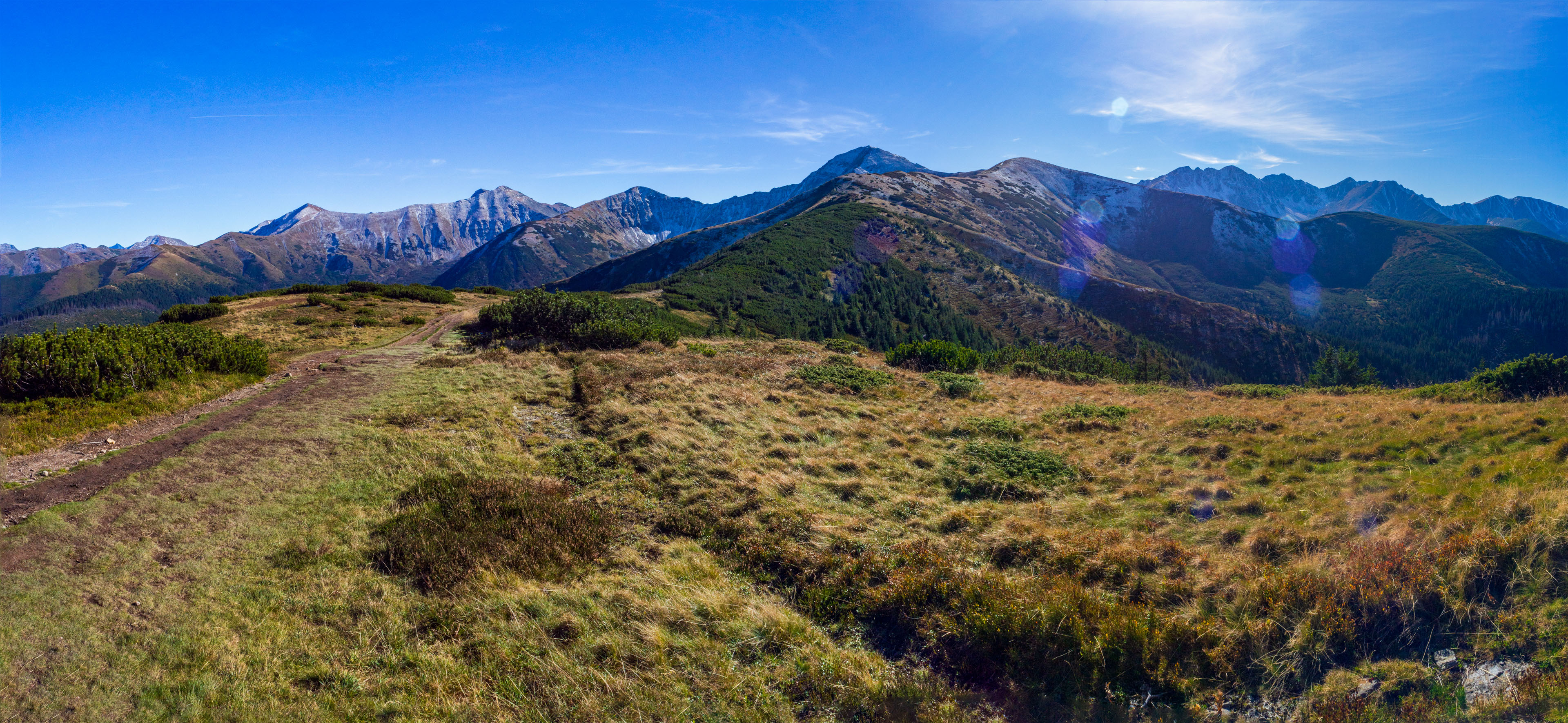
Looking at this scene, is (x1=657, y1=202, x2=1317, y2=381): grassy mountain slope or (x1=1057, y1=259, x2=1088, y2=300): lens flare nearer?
(x1=657, y1=202, x2=1317, y2=381): grassy mountain slope

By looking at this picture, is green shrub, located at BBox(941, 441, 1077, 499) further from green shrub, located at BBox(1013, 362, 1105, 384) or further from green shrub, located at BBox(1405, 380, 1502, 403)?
green shrub, located at BBox(1013, 362, 1105, 384)

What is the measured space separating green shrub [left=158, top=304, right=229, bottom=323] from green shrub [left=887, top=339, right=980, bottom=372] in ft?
128

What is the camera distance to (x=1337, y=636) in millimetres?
6066

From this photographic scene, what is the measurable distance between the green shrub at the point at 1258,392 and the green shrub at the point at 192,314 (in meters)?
51.9

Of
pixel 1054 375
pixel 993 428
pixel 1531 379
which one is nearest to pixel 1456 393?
pixel 1531 379

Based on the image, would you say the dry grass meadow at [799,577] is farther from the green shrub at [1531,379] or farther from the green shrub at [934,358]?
the green shrub at [934,358]

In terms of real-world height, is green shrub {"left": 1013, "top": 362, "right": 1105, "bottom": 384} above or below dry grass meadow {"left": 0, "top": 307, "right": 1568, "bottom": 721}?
above

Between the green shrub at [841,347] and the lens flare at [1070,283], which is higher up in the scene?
the lens flare at [1070,283]

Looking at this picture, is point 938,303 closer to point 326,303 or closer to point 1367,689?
point 326,303

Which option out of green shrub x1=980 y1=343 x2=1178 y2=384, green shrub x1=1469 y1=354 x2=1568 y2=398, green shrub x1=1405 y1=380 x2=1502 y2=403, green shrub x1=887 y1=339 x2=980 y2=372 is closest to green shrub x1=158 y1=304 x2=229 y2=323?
green shrub x1=887 y1=339 x2=980 y2=372

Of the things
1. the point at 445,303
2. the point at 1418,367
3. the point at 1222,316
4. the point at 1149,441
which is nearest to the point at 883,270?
the point at 1222,316

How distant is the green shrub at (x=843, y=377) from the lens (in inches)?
794

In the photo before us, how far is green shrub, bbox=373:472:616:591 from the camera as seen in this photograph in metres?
8.09

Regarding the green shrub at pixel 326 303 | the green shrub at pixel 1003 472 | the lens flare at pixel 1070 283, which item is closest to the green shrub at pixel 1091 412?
the green shrub at pixel 1003 472
